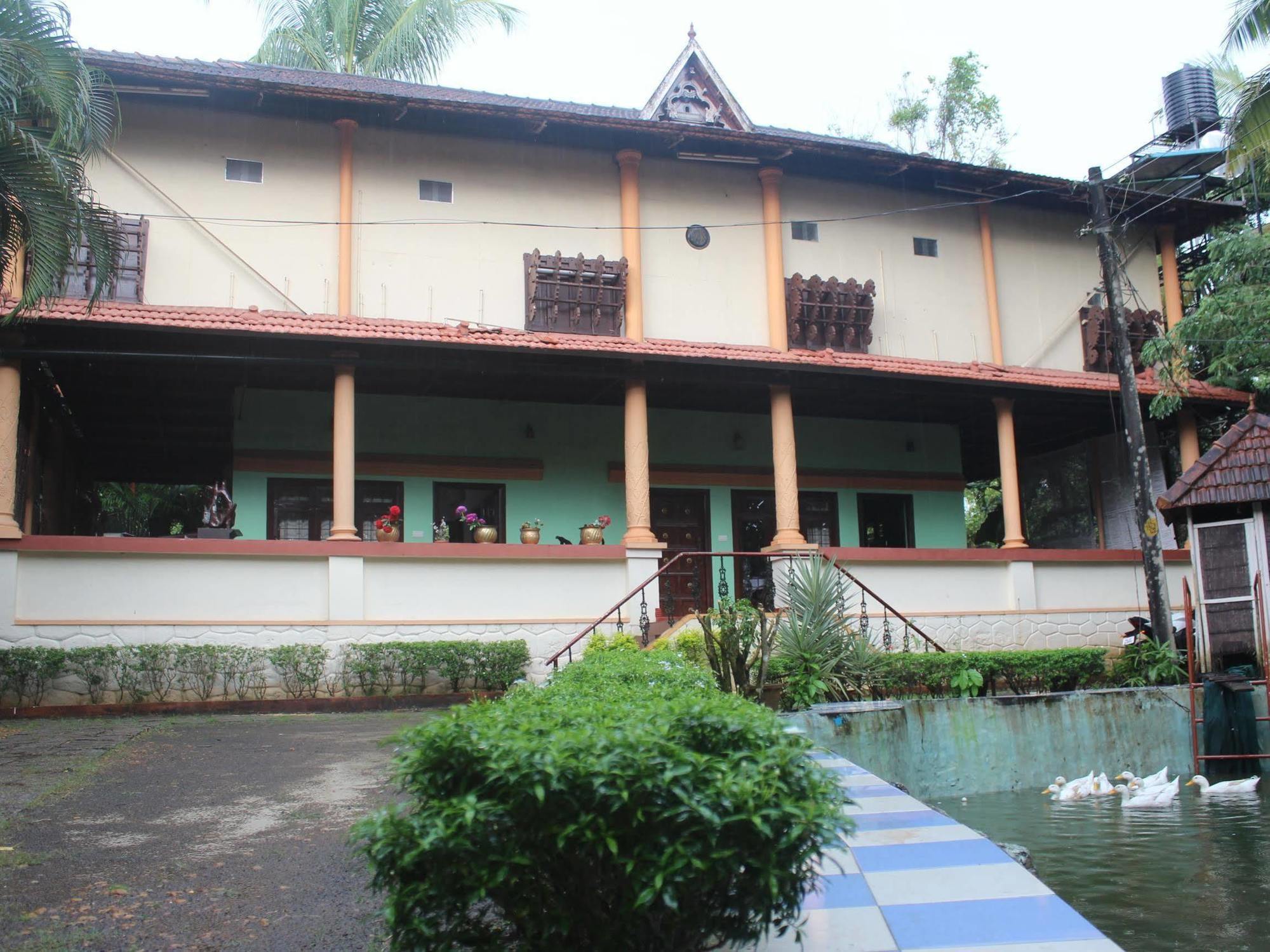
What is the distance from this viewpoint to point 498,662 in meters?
13.9

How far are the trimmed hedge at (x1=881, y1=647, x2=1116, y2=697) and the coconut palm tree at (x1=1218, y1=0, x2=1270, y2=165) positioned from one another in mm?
8043

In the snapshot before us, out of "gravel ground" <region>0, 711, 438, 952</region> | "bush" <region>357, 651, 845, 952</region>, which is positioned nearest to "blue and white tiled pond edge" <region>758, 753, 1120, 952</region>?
"bush" <region>357, 651, 845, 952</region>

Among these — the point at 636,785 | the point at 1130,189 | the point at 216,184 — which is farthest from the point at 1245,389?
the point at 636,785

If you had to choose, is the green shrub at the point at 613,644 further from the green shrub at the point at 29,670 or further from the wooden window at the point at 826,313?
the wooden window at the point at 826,313

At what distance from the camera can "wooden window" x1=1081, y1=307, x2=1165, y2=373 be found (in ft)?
61.7

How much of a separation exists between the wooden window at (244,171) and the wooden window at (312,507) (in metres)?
4.33

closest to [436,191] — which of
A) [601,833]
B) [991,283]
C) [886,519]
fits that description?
[991,283]

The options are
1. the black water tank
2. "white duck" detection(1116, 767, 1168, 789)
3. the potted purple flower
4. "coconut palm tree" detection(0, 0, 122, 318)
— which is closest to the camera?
"white duck" detection(1116, 767, 1168, 789)

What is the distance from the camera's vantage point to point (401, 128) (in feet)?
52.8

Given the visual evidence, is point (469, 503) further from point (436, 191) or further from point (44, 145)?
point (44, 145)

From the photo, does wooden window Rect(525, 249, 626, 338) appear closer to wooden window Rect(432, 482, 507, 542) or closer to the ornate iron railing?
wooden window Rect(432, 482, 507, 542)

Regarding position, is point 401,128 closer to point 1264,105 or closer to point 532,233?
point 532,233

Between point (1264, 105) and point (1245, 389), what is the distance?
479 cm

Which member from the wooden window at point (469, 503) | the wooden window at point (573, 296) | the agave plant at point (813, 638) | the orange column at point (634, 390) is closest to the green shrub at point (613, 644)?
the agave plant at point (813, 638)
